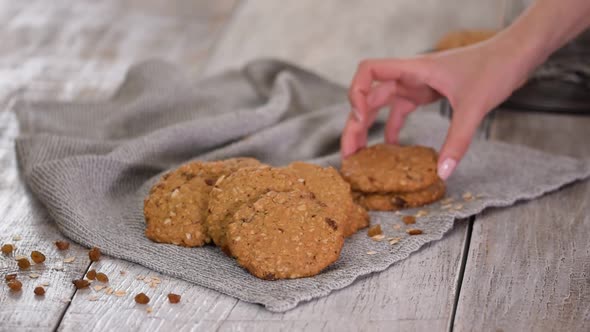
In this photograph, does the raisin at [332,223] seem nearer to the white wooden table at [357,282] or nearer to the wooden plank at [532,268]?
the white wooden table at [357,282]

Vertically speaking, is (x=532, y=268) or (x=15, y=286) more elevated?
(x=15, y=286)

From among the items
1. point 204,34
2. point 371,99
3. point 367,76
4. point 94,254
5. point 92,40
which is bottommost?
point 204,34

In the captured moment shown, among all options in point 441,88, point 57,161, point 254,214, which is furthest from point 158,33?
point 254,214

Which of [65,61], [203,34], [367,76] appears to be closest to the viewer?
[367,76]

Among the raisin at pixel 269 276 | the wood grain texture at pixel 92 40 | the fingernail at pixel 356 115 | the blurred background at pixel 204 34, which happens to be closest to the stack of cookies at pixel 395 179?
the fingernail at pixel 356 115

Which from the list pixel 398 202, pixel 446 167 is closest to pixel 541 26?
pixel 446 167

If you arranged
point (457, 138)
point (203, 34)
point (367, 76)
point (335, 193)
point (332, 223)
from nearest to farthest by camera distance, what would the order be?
1. point (332, 223)
2. point (335, 193)
3. point (457, 138)
4. point (367, 76)
5. point (203, 34)

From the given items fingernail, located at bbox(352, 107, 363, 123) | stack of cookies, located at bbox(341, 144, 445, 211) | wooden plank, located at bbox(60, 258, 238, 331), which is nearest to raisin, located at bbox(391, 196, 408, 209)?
stack of cookies, located at bbox(341, 144, 445, 211)

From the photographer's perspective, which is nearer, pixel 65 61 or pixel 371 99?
pixel 371 99

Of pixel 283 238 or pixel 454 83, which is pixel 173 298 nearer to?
pixel 283 238
